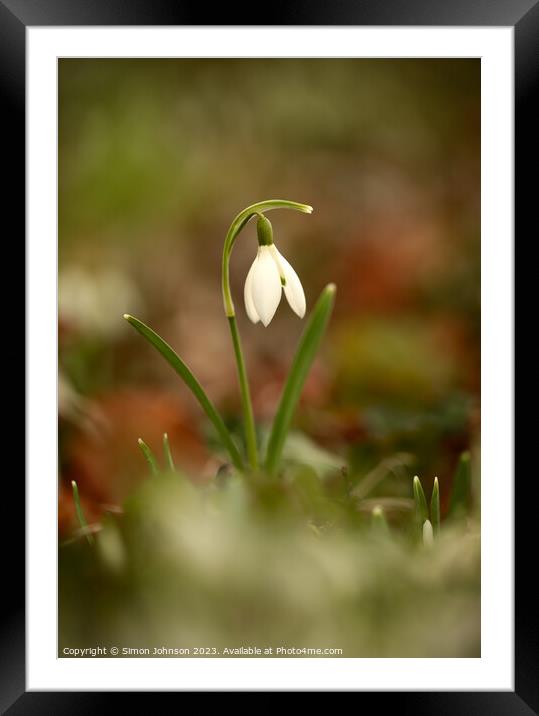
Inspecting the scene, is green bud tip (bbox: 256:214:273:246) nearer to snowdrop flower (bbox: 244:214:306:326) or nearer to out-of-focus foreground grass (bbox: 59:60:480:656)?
snowdrop flower (bbox: 244:214:306:326)

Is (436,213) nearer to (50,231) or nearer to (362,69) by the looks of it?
(362,69)

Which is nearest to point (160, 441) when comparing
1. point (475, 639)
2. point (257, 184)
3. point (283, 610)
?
point (283, 610)

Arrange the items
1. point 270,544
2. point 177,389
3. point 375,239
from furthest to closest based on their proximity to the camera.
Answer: point 177,389 < point 375,239 < point 270,544

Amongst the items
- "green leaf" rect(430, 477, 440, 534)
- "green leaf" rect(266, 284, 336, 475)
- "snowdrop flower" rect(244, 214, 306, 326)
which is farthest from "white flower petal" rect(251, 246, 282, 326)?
"green leaf" rect(430, 477, 440, 534)

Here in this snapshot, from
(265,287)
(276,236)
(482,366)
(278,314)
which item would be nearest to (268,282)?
(265,287)

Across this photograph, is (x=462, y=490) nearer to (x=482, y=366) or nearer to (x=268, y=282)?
(x=482, y=366)

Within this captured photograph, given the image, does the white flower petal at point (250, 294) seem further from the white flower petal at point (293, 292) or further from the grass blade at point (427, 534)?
A: the grass blade at point (427, 534)

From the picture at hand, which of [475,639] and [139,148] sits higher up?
[139,148]
